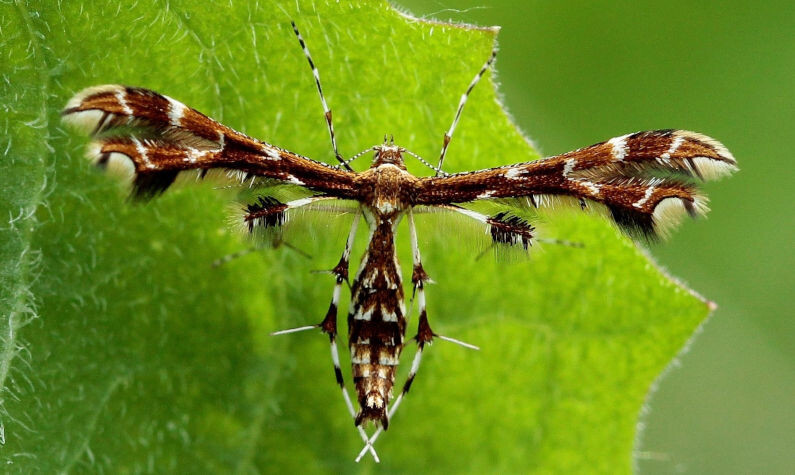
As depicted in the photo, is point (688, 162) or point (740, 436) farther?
point (740, 436)

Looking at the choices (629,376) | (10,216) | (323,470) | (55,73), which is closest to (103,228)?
(10,216)

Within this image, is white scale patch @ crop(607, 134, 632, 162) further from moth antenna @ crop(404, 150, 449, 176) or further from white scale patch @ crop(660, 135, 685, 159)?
moth antenna @ crop(404, 150, 449, 176)

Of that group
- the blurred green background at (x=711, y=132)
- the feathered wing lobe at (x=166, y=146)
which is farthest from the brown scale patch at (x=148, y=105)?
the blurred green background at (x=711, y=132)

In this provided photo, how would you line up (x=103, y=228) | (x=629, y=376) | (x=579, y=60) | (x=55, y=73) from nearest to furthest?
(x=55, y=73), (x=103, y=228), (x=629, y=376), (x=579, y=60)

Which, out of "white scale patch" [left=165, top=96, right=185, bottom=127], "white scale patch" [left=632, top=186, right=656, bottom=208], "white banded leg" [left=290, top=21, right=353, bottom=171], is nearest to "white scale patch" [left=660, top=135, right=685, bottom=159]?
"white scale patch" [left=632, top=186, right=656, bottom=208]

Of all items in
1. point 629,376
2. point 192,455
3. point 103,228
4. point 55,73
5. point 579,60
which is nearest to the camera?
point 55,73

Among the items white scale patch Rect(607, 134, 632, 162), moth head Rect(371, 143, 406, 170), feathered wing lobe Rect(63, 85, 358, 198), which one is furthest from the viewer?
moth head Rect(371, 143, 406, 170)

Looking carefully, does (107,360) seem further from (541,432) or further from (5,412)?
(541,432)
